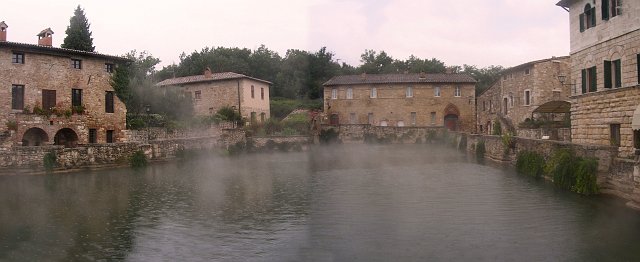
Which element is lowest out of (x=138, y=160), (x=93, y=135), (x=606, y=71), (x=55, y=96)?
(x=138, y=160)

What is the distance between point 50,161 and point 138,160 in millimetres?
5036

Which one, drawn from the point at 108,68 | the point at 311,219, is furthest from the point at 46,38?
the point at 311,219

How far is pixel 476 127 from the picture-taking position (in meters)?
51.5

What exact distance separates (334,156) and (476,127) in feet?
74.5

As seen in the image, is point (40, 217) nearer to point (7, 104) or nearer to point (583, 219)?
point (583, 219)

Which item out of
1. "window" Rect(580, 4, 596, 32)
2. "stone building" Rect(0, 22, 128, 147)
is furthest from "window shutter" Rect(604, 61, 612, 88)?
"stone building" Rect(0, 22, 128, 147)

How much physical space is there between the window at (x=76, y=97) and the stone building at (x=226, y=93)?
48.7 ft

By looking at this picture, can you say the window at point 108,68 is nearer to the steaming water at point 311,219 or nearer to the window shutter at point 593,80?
the steaming water at point 311,219

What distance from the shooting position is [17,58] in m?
28.8

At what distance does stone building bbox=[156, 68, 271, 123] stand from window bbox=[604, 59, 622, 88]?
29.5m

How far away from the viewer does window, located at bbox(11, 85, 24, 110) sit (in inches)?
1133

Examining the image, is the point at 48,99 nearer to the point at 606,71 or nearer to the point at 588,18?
the point at 588,18

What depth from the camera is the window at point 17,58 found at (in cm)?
2859

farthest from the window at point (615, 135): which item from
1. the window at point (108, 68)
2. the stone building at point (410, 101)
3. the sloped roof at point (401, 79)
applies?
the sloped roof at point (401, 79)
